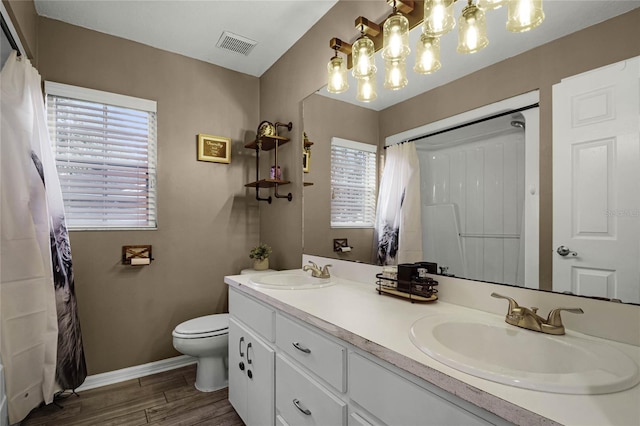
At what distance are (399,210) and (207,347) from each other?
1582mm

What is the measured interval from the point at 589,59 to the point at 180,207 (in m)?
2.58

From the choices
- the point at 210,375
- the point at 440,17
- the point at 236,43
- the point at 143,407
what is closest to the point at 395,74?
the point at 440,17

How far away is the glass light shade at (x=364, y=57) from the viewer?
1609 mm

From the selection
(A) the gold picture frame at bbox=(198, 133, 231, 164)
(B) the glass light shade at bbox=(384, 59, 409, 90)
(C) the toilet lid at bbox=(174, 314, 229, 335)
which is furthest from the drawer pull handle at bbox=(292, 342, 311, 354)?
(A) the gold picture frame at bbox=(198, 133, 231, 164)

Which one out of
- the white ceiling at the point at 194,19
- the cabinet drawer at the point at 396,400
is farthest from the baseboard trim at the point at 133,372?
the white ceiling at the point at 194,19

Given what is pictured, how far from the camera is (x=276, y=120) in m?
2.66

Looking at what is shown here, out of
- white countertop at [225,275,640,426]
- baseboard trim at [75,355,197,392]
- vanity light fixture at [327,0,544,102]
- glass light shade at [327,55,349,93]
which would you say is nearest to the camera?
white countertop at [225,275,640,426]

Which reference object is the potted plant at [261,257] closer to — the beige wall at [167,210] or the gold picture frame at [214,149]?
the beige wall at [167,210]

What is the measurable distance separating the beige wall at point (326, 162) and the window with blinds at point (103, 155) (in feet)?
4.20

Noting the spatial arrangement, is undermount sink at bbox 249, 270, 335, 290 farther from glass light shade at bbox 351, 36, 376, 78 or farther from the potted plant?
glass light shade at bbox 351, 36, 376, 78

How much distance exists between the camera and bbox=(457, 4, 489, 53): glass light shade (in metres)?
1.20

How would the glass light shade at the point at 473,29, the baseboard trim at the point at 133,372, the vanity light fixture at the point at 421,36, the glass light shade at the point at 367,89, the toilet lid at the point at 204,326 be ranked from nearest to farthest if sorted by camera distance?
the vanity light fixture at the point at 421,36 < the glass light shade at the point at 473,29 < the glass light shade at the point at 367,89 < the toilet lid at the point at 204,326 < the baseboard trim at the point at 133,372

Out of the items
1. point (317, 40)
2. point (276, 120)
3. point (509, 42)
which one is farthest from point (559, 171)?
point (276, 120)

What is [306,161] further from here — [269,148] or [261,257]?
[261,257]
